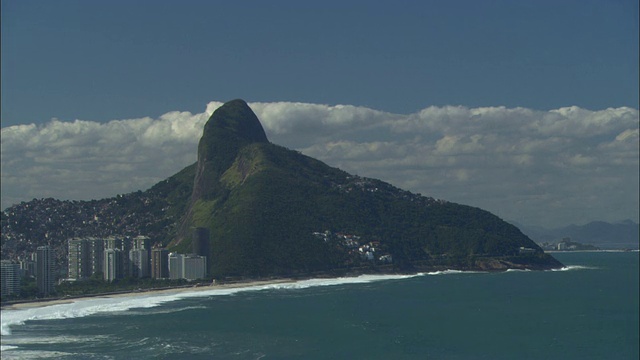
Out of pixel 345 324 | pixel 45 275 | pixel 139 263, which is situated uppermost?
pixel 139 263

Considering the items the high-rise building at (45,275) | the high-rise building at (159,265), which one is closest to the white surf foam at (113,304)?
the high-rise building at (45,275)

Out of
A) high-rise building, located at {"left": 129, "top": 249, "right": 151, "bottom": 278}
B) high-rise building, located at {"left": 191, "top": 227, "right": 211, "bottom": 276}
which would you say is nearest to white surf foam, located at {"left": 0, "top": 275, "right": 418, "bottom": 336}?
high-rise building, located at {"left": 191, "top": 227, "right": 211, "bottom": 276}

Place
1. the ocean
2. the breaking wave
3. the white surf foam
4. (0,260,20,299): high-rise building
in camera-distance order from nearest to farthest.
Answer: the ocean < the white surf foam < the breaking wave < (0,260,20,299): high-rise building

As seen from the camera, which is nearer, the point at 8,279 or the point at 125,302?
the point at 125,302

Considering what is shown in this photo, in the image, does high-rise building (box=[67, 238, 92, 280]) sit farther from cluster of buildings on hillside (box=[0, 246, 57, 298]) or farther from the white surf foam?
the white surf foam

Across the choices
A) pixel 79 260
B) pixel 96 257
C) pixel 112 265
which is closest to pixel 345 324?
pixel 112 265

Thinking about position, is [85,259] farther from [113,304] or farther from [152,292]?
[113,304]

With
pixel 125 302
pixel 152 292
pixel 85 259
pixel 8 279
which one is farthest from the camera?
pixel 85 259
